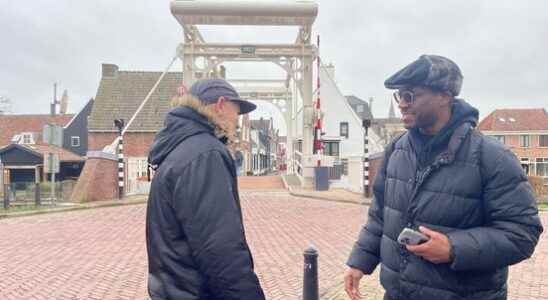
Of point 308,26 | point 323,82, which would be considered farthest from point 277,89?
point 308,26

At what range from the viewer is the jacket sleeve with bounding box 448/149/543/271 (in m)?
1.75

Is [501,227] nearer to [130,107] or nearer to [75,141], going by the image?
[130,107]

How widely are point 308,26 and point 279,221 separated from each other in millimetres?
9240

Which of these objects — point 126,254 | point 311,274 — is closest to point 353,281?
point 311,274

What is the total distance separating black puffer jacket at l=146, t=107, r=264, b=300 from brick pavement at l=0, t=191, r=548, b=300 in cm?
262

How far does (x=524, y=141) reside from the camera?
46.2 meters

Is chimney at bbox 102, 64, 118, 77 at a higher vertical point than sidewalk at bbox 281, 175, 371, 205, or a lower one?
higher

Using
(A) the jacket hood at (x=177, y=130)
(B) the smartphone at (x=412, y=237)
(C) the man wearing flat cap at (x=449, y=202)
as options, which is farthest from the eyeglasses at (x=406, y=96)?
(A) the jacket hood at (x=177, y=130)

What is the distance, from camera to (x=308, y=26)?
53.7 feet

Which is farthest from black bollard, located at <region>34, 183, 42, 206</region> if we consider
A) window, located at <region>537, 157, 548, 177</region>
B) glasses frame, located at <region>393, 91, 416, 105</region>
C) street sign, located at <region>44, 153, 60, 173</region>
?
window, located at <region>537, 157, 548, 177</region>

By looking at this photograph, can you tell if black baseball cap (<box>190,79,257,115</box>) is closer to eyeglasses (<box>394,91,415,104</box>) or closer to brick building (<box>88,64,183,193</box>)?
eyeglasses (<box>394,91,415,104</box>)

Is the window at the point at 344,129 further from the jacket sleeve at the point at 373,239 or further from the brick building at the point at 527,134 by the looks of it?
the jacket sleeve at the point at 373,239

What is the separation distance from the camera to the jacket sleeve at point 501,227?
5.76 ft

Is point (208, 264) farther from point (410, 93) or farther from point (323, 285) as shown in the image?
point (323, 285)
